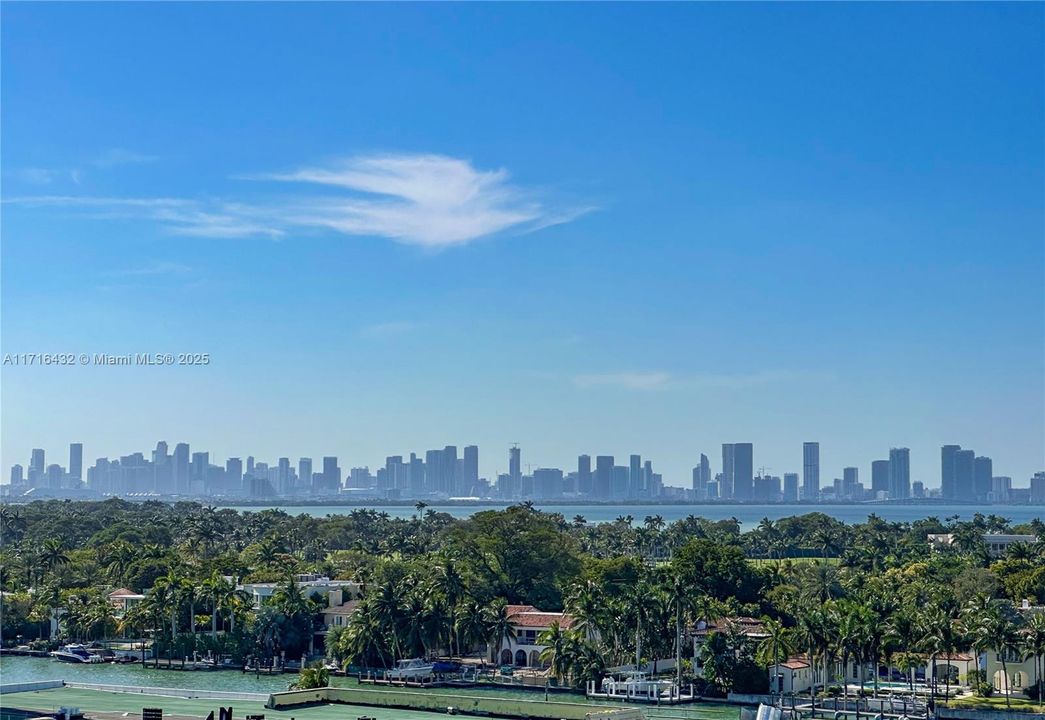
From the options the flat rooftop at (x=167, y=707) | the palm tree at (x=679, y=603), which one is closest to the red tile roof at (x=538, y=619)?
the palm tree at (x=679, y=603)

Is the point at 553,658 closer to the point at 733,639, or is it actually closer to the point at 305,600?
the point at 733,639

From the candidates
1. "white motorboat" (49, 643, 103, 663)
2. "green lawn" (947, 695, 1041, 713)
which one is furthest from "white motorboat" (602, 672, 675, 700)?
"white motorboat" (49, 643, 103, 663)

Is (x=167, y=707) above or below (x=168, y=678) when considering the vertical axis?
above

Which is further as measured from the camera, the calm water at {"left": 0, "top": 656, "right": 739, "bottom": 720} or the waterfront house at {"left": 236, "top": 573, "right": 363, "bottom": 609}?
the waterfront house at {"left": 236, "top": 573, "right": 363, "bottom": 609}

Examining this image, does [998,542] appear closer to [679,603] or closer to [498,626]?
[498,626]

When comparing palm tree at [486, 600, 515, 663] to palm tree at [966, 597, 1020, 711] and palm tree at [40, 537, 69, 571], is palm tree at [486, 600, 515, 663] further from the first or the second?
palm tree at [40, 537, 69, 571]

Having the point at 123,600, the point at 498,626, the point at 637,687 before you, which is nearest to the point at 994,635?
the point at 637,687

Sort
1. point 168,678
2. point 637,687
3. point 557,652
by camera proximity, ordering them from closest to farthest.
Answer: point 637,687
point 557,652
point 168,678

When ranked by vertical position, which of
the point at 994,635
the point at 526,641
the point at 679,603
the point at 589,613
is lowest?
the point at 526,641

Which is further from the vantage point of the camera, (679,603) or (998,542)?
(998,542)
